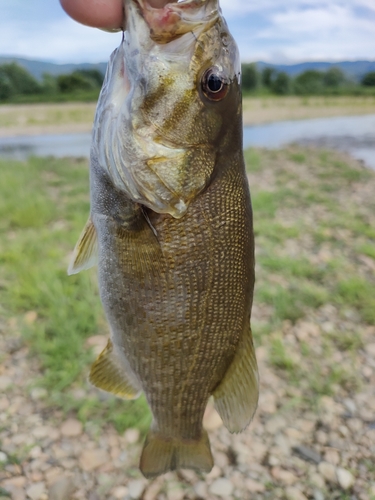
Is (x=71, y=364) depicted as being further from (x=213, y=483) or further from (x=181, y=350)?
(x=181, y=350)

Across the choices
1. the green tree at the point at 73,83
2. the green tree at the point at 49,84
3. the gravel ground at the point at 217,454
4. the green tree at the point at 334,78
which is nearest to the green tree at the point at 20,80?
the green tree at the point at 49,84

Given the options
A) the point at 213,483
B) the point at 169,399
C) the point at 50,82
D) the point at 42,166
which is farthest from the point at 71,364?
the point at 50,82

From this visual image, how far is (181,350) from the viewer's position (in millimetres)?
1407

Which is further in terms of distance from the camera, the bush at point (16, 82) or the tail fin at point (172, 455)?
the bush at point (16, 82)

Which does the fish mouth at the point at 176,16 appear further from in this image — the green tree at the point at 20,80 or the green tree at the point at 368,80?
the green tree at the point at 368,80

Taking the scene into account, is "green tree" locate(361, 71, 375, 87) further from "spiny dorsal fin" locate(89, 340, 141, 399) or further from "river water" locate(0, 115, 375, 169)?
"spiny dorsal fin" locate(89, 340, 141, 399)

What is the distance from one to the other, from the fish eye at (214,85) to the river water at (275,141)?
950 centimetres

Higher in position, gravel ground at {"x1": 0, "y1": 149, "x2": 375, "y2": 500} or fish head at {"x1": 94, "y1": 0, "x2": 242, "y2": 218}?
fish head at {"x1": 94, "y1": 0, "x2": 242, "y2": 218}

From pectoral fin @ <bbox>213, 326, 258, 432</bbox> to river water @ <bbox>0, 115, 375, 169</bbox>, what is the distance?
947 centimetres

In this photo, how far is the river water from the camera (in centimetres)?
1188

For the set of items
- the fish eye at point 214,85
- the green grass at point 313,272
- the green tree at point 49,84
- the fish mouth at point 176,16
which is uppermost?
the fish mouth at point 176,16

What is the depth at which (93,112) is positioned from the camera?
11.7 meters

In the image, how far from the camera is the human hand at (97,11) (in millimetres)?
1018

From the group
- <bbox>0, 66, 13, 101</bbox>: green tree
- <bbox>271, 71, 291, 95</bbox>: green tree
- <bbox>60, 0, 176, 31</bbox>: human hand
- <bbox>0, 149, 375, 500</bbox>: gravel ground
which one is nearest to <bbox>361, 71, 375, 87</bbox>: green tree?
<bbox>271, 71, 291, 95</bbox>: green tree
